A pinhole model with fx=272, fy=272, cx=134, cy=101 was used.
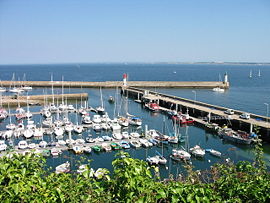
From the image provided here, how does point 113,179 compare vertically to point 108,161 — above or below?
above

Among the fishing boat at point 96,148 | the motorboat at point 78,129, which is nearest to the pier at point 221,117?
the motorboat at point 78,129

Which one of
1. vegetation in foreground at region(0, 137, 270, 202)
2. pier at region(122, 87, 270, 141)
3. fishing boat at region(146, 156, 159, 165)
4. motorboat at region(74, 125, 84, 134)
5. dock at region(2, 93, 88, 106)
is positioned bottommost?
fishing boat at region(146, 156, 159, 165)

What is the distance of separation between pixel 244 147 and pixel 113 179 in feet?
76.4

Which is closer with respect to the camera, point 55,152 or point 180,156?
point 180,156

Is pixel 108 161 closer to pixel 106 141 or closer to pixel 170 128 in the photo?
pixel 106 141

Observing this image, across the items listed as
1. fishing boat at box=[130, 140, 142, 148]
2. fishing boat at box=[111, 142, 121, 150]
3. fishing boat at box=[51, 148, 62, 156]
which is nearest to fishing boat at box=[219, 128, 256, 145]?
fishing boat at box=[130, 140, 142, 148]

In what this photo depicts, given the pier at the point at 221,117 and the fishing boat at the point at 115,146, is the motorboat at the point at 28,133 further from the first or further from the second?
the pier at the point at 221,117

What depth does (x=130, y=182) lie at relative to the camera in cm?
410

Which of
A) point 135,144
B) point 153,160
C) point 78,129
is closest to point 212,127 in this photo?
point 135,144

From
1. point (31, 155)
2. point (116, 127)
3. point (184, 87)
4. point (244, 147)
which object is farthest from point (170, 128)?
point (184, 87)

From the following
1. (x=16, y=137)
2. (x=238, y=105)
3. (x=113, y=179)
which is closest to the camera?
(x=113, y=179)

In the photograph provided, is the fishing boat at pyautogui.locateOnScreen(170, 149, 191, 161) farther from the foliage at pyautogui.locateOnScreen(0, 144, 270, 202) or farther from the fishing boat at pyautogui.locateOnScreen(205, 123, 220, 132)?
the foliage at pyautogui.locateOnScreen(0, 144, 270, 202)

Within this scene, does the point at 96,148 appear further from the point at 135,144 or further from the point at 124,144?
the point at 135,144

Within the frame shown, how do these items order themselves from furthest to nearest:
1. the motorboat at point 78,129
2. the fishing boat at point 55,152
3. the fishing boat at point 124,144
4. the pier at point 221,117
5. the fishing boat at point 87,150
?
the motorboat at point 78,129
the pier at point 221,117
the fishing boat at point 124,144
the fishing boat at point 87,150
the fishing boat at point 55,152
